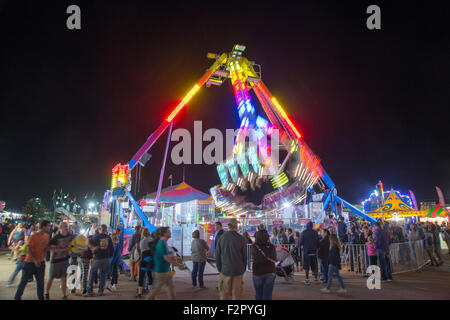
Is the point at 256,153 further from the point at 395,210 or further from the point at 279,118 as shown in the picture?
the point at 395,210

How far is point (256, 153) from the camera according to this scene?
68.9ft

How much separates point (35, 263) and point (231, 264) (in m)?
4.01

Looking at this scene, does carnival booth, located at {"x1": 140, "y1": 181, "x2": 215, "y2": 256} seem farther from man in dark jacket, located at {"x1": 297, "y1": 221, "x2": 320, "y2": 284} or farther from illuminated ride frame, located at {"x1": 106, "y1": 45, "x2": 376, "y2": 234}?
man in dark jacket, located at {"x1": 297, "y1": 221, "x2": 320, "y2": 284}

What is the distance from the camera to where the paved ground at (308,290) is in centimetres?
712

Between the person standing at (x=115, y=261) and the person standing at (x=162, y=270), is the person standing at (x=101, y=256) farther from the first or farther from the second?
the person standing at (x=162, y=270)

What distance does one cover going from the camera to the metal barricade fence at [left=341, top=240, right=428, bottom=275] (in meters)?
10.5

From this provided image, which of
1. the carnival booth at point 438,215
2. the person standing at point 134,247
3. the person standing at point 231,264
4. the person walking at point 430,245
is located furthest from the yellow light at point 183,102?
the carnival booth at point 438,215

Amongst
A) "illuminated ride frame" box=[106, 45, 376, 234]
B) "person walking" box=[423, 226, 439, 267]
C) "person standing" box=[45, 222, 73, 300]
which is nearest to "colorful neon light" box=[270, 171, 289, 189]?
"illuminated ride frame" box=[106, 45, 376, 234]

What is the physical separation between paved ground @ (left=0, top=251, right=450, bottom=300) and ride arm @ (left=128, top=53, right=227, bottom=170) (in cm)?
1028

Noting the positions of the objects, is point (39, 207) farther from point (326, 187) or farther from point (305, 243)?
point (305, 243)

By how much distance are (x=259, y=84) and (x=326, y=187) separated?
29.0 feet

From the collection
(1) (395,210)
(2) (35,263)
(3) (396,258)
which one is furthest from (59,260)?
(1) (395,210)

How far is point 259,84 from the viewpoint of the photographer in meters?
22.3
